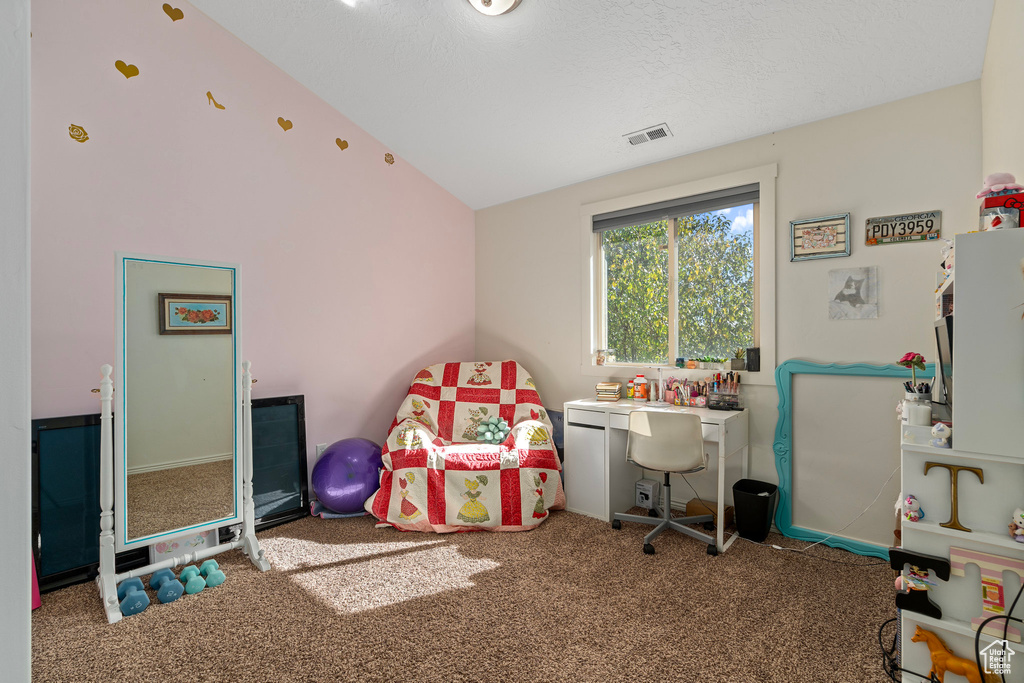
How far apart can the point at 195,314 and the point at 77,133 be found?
1.07 metres

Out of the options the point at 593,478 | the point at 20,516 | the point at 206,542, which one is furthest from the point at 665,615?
the point at 206,542

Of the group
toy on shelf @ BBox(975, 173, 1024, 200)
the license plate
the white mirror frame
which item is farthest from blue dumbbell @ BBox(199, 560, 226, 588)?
the license plate

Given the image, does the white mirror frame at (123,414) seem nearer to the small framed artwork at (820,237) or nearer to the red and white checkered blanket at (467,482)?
the red and white checkered blanket at (467,482)

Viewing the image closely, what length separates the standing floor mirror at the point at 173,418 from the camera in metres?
2.16

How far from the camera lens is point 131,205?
8.32 feet

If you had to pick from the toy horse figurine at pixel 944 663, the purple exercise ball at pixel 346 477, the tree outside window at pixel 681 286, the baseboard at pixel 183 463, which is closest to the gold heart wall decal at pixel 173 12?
the baseboard at pixel 183 463

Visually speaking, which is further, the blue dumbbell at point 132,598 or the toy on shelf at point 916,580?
the blue dumbbell at point 132,598

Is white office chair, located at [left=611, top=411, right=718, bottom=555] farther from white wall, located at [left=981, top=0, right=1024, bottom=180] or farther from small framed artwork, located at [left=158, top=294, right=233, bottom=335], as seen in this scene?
small framed artwork, located at [left=158, top=294, right=233, bottom=335]

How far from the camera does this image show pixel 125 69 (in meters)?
2.53

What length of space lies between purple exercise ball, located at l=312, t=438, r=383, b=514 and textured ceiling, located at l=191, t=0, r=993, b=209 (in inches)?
90.9

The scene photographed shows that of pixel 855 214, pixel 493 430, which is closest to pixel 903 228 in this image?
pixel 855 214

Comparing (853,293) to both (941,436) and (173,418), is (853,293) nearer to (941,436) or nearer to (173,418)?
(941,436)

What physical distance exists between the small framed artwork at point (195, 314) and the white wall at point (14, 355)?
2.27m

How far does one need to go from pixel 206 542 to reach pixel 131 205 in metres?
1.88
